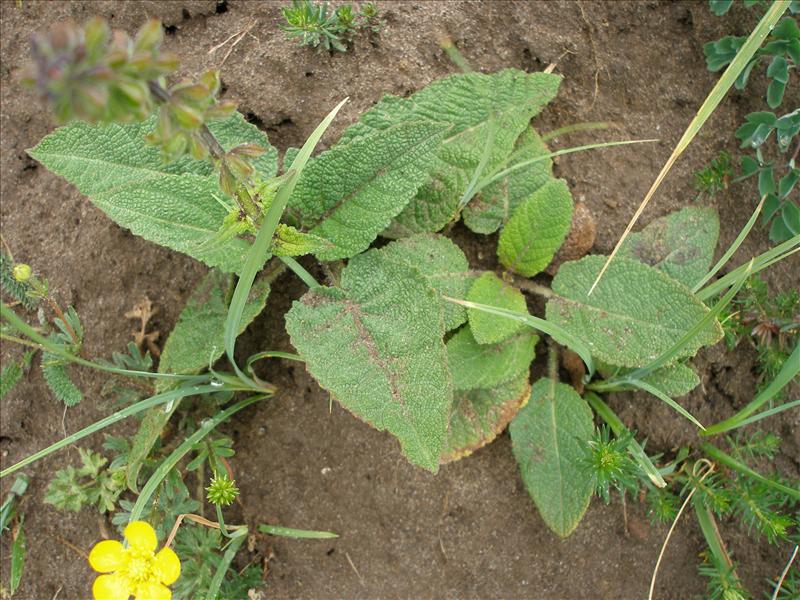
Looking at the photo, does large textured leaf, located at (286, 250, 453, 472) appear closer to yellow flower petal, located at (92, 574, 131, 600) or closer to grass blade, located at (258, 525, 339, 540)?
grass blade, located at (258, 525, 339, 540)

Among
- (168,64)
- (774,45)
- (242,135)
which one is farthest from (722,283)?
(168,64)

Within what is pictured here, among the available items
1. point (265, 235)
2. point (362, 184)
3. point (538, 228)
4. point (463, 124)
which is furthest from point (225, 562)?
point (463, 124)

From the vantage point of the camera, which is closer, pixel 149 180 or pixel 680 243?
pixel 149 180

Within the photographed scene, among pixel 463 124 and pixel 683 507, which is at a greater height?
pixel 463 124

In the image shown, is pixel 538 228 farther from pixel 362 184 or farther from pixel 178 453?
pixel 178 453

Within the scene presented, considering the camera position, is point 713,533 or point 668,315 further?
point 713,533

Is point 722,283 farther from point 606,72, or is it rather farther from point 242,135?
point 242,135
